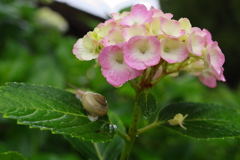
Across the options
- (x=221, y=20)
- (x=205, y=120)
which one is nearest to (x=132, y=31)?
(x=205, y=120)

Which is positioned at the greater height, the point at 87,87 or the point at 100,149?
the point at 100,149

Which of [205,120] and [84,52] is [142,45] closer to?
[84,52]

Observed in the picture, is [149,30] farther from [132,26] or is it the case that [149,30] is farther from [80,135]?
[80,135]

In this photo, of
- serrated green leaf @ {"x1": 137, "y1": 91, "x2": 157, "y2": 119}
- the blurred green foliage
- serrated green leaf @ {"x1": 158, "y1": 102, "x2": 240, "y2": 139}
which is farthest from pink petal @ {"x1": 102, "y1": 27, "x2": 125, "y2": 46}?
the blurred green foliage

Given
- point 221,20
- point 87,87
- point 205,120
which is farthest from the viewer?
point 221,20

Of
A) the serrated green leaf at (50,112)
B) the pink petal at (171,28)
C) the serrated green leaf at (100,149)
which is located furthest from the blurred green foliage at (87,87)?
the pink petal at (171,28)

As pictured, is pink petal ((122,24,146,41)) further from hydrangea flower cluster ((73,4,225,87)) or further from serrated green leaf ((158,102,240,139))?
serrated green leaf ((158,102,240,139))

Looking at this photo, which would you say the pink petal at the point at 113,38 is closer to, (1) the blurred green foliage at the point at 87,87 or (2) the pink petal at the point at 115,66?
(2) the pink petal at the point at 115,66
